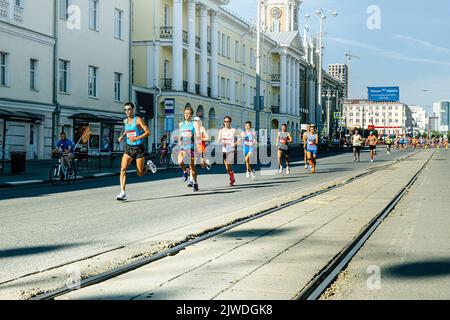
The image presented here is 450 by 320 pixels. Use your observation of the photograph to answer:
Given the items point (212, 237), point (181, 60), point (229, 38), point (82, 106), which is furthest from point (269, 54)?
point (212, 237)

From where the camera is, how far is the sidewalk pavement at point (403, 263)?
5.60m

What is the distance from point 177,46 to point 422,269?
152 ft

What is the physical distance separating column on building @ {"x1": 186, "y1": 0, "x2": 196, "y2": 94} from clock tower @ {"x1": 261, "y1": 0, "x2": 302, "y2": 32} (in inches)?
1846

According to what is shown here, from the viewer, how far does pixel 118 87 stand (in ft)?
145

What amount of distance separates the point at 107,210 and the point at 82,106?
2786 cm

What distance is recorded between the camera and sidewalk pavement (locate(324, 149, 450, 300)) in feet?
18.4

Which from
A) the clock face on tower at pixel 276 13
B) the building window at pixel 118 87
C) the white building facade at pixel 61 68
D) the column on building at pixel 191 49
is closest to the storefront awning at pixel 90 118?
the white building facade at pixel 61 68

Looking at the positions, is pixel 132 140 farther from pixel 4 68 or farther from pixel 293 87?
pixel 293 87

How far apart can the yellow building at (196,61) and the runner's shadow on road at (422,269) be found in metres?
25.9

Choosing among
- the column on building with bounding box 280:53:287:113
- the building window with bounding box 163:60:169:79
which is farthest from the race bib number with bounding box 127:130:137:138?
the column on building with bounding box 280:53:287:113

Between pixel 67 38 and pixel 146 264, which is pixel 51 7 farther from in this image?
pixel 146 264

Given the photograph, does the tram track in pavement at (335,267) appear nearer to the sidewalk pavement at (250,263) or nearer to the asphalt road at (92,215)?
the sidewalk pavement at (250,263)

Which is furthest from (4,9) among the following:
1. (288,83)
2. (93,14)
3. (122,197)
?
(288,83)

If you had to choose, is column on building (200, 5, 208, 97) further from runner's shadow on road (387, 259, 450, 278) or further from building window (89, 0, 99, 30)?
runner's shadow on road (387, 259, 450, 278)
